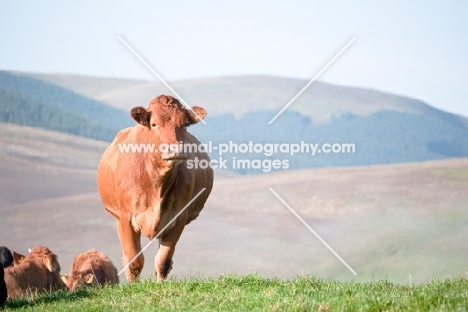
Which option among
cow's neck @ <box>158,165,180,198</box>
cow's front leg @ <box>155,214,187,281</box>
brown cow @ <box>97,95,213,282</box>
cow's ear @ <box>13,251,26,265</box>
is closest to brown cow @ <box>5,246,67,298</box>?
cow's ear @ <box>13,251,26,265</box>

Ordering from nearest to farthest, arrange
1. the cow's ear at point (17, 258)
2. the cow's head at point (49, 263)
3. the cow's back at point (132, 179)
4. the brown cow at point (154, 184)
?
1. the brown cow at point (154, 184)
2. the cow's back at point (132, 179)
3. the cow's head at point (49, 263)
4. the cow's ear at point (17, 258)

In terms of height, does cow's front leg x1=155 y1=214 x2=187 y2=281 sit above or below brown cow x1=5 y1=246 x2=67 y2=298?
above

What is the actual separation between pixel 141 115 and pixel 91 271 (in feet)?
18.2

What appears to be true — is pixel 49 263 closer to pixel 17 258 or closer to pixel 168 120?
pixel 17 258

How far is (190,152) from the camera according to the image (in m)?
15.9

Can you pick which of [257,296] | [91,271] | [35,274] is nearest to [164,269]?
[35,274]

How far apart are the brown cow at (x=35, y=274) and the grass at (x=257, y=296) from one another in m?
3.22

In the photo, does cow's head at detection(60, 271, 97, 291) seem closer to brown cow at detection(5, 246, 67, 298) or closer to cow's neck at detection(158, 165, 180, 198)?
brown cow at detection(5, 246, 67, 298)

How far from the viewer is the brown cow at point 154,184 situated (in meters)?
14.4

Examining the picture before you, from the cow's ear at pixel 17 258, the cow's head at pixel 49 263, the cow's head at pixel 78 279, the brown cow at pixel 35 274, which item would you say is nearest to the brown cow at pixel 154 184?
the brown cow at pixel 35 274

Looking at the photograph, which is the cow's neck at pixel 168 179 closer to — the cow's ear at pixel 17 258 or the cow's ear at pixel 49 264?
the cow's ear at pixel 49 264

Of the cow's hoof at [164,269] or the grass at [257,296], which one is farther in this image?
the cow's hoof at [164,269]

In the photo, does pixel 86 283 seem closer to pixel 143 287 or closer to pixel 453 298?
pixel 143 287

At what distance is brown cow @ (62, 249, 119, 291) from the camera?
18.6m
